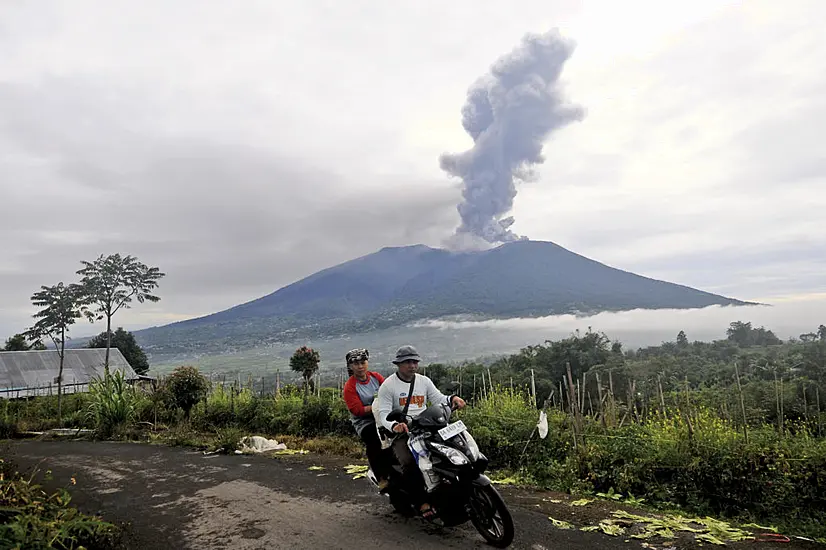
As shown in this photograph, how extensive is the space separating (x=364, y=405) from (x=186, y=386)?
707 centimetres

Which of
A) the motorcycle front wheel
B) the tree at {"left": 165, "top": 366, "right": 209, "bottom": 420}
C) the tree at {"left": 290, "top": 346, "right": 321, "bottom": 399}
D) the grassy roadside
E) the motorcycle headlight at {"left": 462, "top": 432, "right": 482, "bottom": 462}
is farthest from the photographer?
the tree at {"left": 290, "top": 346, "right": 321, "bottom": 399}

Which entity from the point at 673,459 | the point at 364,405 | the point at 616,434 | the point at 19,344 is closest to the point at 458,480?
the point at 364,405

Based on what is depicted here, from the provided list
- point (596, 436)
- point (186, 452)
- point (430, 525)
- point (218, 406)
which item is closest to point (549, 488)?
point (596, 436)

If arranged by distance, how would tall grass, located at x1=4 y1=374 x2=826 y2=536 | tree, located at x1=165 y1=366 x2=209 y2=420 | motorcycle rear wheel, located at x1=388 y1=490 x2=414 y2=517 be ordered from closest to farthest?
1. motorcycle rear wheel, located at x1=388 y1=490 x2=414 y2=517
2. tall grass, located at x1=4 y1=374 x2=826 y2=536
3. tree, located at x1=165 y1=366 x2=209 y2=420

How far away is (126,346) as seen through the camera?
40031 mm

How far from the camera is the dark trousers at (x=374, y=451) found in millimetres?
4875

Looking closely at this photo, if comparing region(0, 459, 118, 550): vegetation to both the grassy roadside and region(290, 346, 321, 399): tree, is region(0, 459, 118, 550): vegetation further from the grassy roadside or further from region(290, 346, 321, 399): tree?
region(290, 346, 321, 399): tree

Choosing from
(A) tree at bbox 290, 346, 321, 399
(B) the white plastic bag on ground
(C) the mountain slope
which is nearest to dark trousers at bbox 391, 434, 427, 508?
(B) the white plastic bag on ground

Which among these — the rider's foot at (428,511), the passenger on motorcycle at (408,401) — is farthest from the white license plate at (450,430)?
the rider's foot at (428,511)

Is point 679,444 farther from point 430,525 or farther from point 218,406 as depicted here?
point 218,406

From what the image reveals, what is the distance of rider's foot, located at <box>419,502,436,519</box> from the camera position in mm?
4238

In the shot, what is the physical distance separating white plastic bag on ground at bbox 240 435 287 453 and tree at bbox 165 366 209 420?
2.80m

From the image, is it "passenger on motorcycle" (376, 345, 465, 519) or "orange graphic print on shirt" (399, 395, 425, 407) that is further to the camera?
"orange graphic print on shirt" (399, 395, 425, 407)

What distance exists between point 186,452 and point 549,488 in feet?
18.0
